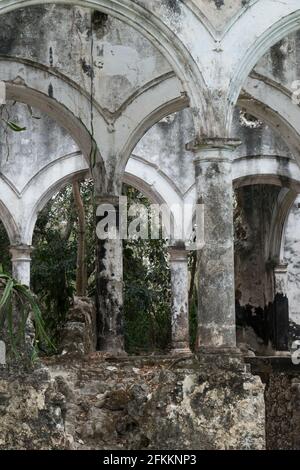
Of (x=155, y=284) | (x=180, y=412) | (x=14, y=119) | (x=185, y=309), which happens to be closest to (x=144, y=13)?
(x=180, y=412)

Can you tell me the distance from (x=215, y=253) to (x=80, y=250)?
393 inches

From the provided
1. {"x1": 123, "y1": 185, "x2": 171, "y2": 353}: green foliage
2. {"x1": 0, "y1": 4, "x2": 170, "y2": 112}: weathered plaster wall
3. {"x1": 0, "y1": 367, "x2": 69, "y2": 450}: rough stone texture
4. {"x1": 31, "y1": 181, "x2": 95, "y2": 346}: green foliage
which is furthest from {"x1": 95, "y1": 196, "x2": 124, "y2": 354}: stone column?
{"x1": 31, "y1": 181, "x2": 95, "y2": 346}: green foliage

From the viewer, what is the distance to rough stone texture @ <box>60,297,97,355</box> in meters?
12.2

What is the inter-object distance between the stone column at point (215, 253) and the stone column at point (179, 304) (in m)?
7.66

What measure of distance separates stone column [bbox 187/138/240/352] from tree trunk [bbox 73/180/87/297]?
369 inches

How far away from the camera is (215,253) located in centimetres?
959

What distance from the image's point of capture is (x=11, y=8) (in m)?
10.1

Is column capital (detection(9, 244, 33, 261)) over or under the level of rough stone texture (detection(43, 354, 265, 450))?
over

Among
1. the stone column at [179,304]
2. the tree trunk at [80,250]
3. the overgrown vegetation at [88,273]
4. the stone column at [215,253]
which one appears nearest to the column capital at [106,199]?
the stone column at [215,253]

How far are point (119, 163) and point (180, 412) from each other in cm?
571

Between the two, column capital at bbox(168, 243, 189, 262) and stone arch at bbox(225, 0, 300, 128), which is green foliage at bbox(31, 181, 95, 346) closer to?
column capital at bbox(168, 243, 189, 262)

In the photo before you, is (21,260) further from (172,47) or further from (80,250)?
(172,47)

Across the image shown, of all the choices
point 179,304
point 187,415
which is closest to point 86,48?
point 179,304

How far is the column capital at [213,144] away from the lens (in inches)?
385
